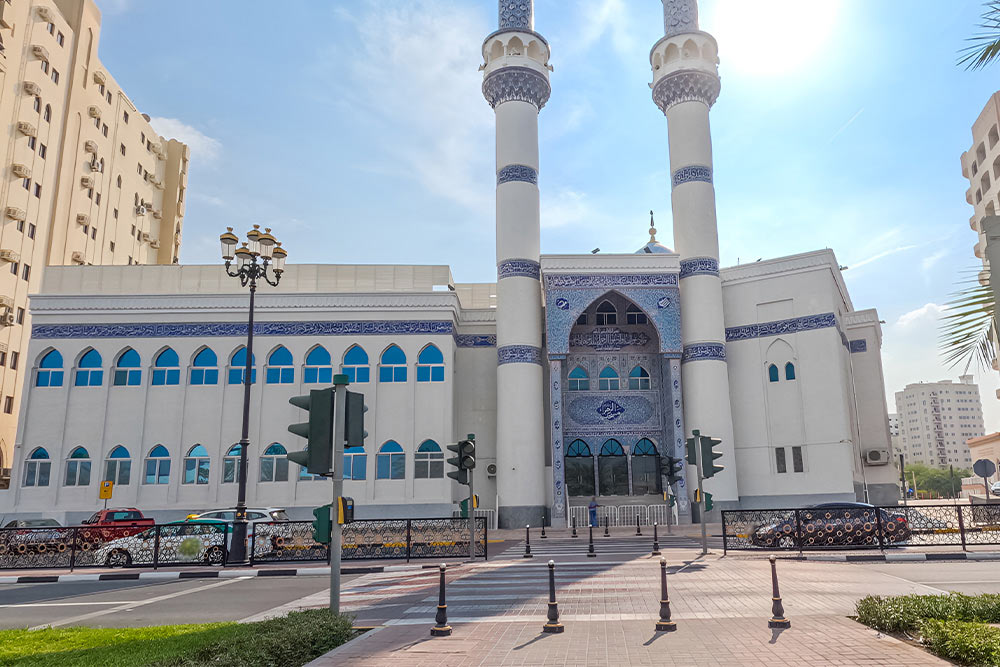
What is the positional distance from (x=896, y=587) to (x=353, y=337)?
71.5ft

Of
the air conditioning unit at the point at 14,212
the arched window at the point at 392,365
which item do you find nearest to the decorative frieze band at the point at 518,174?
the arched window at the point at 392,365

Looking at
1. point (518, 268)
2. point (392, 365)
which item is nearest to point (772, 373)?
point (518, 268)

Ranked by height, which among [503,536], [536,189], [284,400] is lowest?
[503,536]

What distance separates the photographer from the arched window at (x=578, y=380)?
3070 cm

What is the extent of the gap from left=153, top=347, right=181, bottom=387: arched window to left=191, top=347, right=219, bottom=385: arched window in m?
0.60

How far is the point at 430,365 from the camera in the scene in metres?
28.7

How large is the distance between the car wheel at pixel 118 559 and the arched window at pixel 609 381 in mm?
19052

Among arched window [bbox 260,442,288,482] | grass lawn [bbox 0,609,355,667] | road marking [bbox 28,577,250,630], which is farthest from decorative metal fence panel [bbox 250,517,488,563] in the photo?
arched window [bbox 260,442,288,482]

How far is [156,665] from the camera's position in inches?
231

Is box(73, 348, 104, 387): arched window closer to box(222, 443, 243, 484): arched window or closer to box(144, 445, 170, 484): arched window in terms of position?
box(144, 445, 170, 484): arched window

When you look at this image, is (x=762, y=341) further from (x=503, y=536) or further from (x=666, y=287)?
(x=503, y=536)

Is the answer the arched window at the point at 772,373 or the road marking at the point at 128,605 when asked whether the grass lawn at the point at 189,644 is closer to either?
the road marking at the point at 128,605

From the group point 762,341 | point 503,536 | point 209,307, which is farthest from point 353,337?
point 762,341

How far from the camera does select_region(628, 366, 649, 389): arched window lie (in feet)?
101
